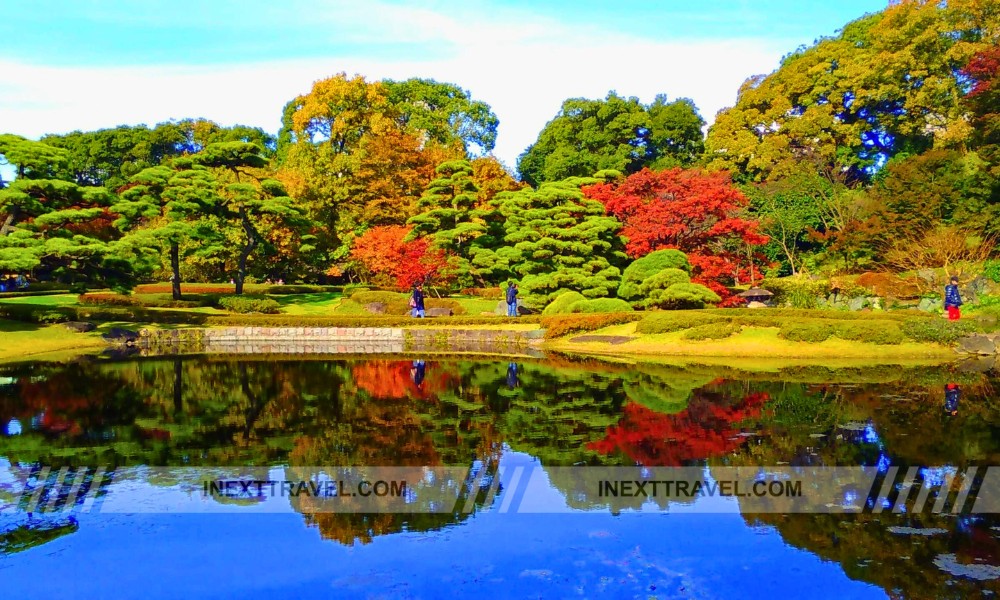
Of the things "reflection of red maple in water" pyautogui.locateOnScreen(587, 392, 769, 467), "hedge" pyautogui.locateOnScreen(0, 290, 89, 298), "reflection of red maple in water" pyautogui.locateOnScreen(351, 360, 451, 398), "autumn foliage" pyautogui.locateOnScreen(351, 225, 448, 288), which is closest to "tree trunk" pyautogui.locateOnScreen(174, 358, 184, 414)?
"reflection of red maple in water" pyautogui.locateOnScreen(351, 360, 451, 398)

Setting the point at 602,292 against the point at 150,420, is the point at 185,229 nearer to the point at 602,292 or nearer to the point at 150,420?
the point at 602,292

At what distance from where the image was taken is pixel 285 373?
2192 centimetres

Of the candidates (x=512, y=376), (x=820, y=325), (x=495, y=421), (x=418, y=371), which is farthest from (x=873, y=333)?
(x=495, y=421)

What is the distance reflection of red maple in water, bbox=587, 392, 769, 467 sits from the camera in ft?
39.8

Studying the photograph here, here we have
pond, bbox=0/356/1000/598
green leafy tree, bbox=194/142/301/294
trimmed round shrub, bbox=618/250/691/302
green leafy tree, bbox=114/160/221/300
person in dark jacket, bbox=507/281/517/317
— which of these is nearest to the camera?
pond, bbox=0/356/1000/598

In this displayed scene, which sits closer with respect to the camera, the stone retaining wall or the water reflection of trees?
the water reflection of trees

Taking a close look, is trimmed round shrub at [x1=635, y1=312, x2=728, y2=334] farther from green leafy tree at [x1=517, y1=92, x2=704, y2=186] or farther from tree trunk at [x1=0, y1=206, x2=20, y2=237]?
green leafy tree at [x1=517, y1=92, x2=704, y2=186]

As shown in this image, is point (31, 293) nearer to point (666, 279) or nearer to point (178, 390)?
point (178, 390)

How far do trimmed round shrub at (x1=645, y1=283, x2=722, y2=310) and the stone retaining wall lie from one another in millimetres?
4793

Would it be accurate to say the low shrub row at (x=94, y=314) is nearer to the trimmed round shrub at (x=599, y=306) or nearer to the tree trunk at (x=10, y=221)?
the tree trunk at (x=10, y=221)

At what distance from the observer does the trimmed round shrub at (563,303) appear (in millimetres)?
30641

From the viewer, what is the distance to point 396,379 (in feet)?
67.9

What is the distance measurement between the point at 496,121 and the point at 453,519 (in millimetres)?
53458

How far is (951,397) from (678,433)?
7.14 metres
